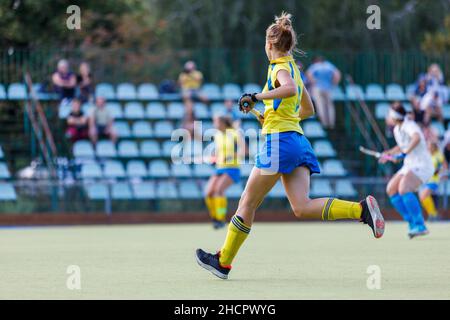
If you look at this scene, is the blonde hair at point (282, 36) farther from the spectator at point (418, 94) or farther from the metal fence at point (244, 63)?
the metal fence at point (244, 63)

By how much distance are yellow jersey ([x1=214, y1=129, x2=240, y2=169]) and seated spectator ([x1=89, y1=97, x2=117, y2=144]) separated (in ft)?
13.1

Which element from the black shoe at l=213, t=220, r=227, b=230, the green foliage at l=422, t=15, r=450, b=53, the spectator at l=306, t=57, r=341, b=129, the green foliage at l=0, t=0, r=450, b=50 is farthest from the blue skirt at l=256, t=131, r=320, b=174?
the green foliage at l=422, t=15, r=450, b=53

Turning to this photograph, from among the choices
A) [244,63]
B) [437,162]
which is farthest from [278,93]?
[244,63]

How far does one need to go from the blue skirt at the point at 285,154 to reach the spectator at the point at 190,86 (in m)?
15.5

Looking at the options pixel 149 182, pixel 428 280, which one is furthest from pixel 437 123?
pixel 428 280

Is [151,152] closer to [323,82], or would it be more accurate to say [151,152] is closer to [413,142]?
[323,82]

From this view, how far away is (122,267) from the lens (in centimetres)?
1127

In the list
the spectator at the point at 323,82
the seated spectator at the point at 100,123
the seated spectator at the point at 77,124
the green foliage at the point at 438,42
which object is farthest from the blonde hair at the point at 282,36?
the green foliage at the point at 438,42

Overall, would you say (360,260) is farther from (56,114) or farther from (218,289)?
(56,114)

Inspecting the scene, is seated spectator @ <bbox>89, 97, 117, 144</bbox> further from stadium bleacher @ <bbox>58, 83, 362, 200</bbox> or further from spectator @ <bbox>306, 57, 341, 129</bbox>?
spectator @ <bbox>306, 57, 341, 129</bbox>

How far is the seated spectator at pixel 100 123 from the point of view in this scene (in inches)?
942

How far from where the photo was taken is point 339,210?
32.6 ft

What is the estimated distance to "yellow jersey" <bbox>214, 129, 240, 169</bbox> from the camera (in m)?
20.5

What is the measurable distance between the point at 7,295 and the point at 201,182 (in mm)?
15129
